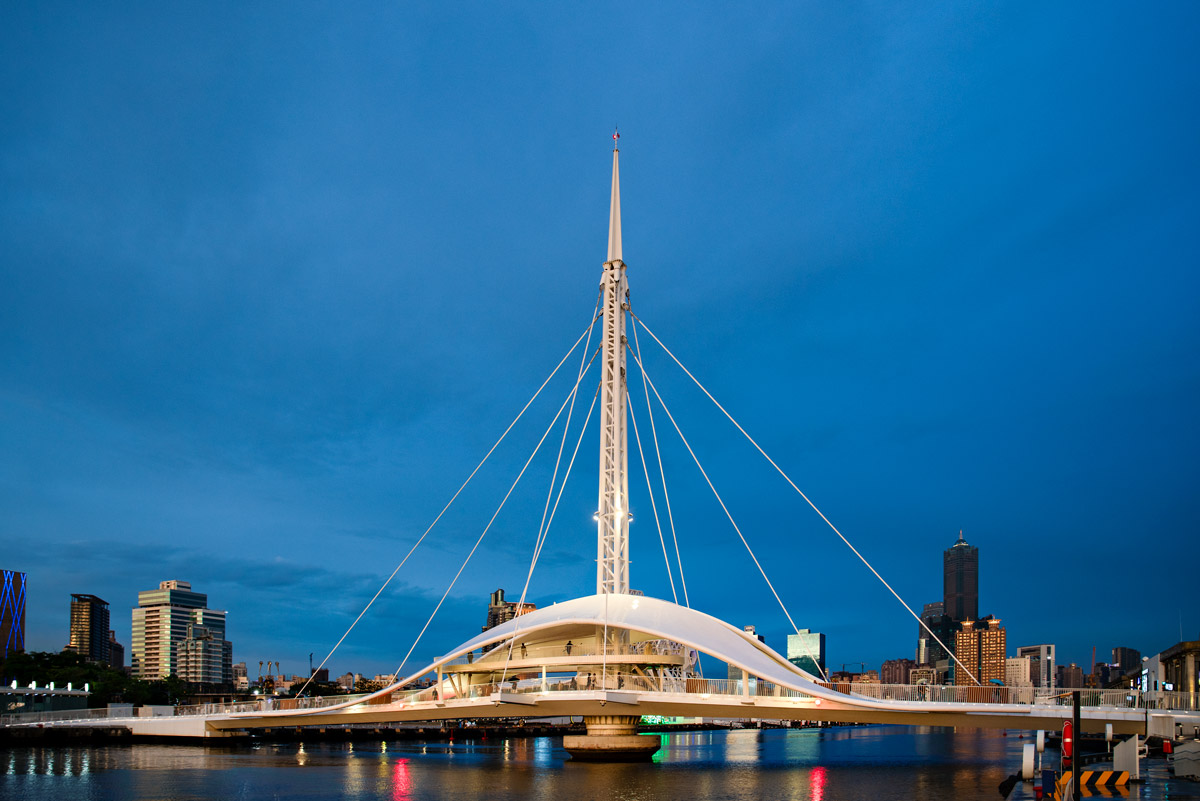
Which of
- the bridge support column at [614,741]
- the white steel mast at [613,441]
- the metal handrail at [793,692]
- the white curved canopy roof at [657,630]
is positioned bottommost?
the bridge support column at [614,741]

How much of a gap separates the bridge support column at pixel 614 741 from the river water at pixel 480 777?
1.26 metres

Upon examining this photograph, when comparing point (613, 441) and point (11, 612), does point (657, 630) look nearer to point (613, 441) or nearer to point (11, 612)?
point (613, 441)

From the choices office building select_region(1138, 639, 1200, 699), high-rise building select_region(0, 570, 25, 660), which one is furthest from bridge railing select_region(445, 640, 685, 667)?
high-rise building select_region(0, 570, 25, 660)

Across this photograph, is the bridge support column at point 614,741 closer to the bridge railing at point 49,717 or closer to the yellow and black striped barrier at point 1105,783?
the yellow and black striped barrier at point 1105,783

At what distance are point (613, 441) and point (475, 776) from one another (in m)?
17.9

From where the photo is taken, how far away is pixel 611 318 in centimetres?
5372

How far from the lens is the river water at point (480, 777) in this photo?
33312 millimetres

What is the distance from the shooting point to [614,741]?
47062 mm

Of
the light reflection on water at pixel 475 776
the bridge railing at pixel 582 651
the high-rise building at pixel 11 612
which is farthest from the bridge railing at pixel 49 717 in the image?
the high-rise building at pixel 11 612

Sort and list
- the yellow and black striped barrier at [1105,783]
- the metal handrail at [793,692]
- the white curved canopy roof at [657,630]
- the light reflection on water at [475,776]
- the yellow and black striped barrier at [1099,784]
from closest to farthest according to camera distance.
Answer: the yellow and black striped barrier at [1099,784] < the yellow and black striped barrier at [1105,783] < the light reflection on water at [475,776] < the metal handrail at [793,692] < the white curved canopy roof at [657,630]

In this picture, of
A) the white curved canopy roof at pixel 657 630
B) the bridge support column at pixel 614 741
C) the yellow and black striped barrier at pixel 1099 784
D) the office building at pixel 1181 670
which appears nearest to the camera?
the yellow and black striped barrier at pixel 1099 784

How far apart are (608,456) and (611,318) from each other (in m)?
8.17

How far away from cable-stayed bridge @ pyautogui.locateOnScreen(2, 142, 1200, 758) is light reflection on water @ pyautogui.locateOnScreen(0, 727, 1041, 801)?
255cm

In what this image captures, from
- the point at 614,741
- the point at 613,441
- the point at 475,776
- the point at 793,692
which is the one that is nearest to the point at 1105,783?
the point at 793,692
